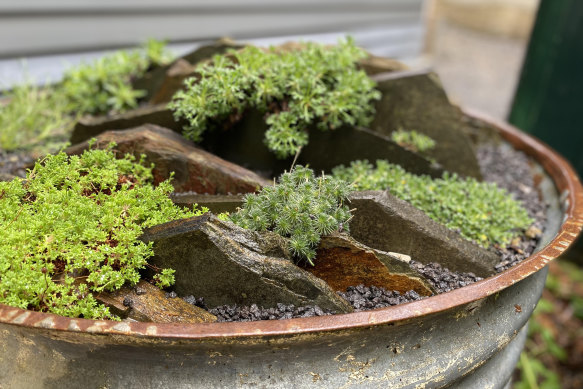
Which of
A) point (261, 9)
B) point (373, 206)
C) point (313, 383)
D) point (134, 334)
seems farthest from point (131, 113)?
point (261, 9)

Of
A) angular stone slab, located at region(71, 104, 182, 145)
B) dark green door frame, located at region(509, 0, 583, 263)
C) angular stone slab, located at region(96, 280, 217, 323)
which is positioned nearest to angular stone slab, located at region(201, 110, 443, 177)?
angular stone slab, located at region(71, 104, 182, 145)

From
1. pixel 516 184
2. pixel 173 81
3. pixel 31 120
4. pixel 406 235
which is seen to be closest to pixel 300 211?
pixel 406 235

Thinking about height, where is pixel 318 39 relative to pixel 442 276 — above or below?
above

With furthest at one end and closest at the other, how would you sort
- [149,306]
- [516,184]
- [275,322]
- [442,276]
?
1. [516,184]
2. [442,276]
3. [149,306]
4. [275,322]

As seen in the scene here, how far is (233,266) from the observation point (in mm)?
1640

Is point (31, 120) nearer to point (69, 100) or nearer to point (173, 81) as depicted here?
point (69, 100)

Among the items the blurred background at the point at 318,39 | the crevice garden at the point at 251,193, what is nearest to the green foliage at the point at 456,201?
the crevice garden at the point at 251,193

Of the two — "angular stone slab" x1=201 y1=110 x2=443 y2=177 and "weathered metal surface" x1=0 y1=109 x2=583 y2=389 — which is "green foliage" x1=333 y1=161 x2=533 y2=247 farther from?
"weathered metal surface" x1=0 y1=109 x2=583 y2=389

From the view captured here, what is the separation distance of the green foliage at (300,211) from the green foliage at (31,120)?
127cm

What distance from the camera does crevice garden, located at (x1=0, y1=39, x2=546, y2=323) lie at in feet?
5.35

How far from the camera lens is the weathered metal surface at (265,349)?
1324 mm

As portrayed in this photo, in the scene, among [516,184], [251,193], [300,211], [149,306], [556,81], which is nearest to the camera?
[149,306]

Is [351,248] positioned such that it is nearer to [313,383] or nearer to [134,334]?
[313,383]

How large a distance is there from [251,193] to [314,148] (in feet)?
1.79
